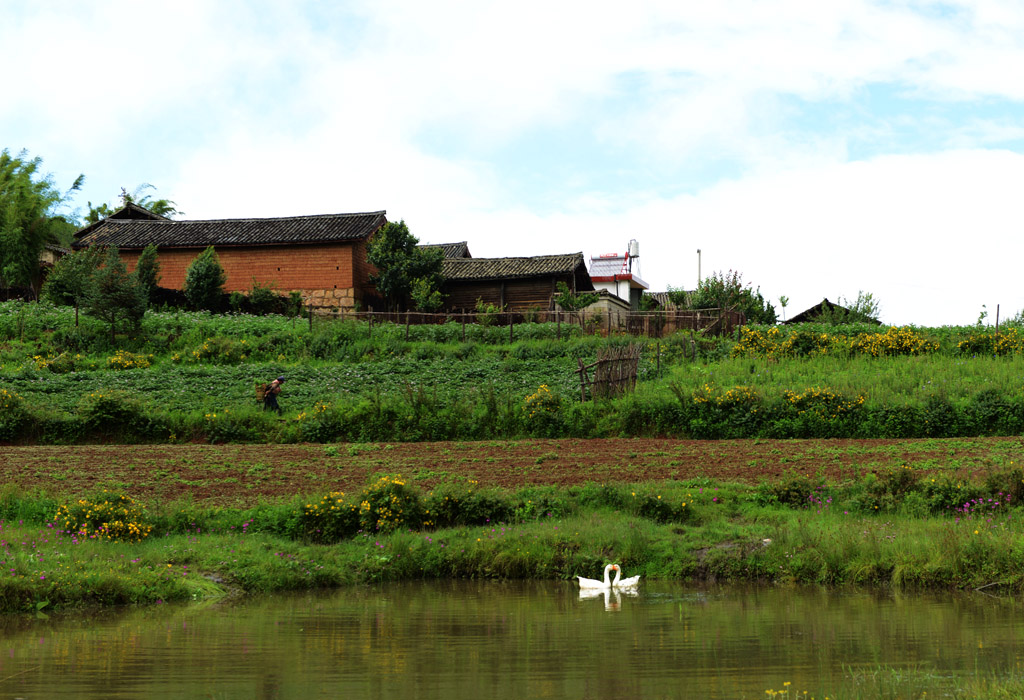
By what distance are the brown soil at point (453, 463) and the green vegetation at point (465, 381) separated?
160cm

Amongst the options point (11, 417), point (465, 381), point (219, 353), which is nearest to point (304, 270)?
point (219, 353)

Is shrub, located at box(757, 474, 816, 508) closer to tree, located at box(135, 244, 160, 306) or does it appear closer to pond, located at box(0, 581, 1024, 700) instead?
pond, located at box(0, 581, 1024, 700)

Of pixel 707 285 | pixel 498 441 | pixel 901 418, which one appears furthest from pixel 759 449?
pixel 707 285

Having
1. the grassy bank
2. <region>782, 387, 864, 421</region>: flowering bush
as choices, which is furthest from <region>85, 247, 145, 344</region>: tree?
<region>782, 387, 864, 421</region>: flowering bush

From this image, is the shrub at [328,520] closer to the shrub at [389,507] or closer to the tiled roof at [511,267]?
the shrub at [389,507]

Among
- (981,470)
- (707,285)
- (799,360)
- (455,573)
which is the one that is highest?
(707,285)

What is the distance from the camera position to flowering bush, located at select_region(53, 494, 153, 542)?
15.0 meters

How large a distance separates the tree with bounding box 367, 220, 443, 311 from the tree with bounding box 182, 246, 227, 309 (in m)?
7.83

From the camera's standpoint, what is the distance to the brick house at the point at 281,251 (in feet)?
161

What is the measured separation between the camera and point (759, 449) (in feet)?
73.3

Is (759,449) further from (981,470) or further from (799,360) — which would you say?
(799,360)

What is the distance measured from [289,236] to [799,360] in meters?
28.4

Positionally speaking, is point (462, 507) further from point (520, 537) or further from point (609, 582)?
point (609, 582)

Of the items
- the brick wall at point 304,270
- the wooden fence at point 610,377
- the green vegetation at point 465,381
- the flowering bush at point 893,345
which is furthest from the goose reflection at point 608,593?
the brick wall at point 304,270
